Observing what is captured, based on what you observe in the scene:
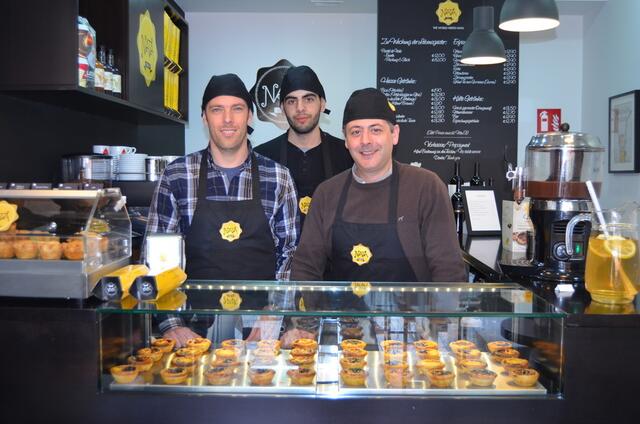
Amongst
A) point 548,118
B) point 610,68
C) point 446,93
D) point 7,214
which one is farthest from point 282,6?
point 7,214

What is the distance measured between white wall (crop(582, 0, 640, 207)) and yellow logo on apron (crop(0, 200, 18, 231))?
12.3 ft

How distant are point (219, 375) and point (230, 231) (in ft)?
3.76

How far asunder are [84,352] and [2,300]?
0.24 metres

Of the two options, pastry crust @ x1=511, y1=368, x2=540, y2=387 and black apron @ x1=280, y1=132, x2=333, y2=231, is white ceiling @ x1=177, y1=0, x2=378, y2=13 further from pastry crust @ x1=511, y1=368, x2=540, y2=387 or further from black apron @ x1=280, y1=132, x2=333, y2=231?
pastry crust @ x1=511, y1=368, x2=540, y2=387

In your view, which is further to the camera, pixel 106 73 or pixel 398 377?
pixel 106 73

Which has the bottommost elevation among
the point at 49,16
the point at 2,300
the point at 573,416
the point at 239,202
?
the point at 573,416

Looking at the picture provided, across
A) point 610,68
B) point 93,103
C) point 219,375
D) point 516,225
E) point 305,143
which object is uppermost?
point 610,68

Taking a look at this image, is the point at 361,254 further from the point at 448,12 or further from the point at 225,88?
the point at 448,12

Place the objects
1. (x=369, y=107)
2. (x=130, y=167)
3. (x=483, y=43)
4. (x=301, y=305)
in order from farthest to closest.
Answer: (x=483, y=43) → (x=130, y=167) → (x=369, y=107) → (x=301, y=305)

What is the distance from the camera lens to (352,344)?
1631 millimetres

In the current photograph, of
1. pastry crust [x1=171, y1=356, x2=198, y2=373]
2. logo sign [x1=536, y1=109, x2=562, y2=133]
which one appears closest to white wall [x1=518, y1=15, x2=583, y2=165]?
logo sign [x1=536, y1=109, x2=562, y2=133]

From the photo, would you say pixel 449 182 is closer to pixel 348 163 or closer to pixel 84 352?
pixel 348 163

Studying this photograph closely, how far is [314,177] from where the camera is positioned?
3.42m

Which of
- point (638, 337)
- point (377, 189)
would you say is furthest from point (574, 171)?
point (638, 337)
